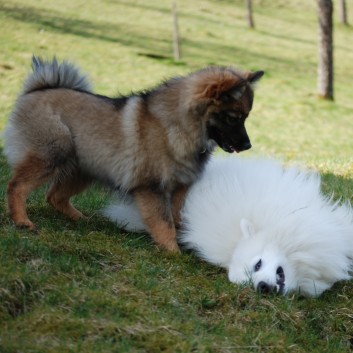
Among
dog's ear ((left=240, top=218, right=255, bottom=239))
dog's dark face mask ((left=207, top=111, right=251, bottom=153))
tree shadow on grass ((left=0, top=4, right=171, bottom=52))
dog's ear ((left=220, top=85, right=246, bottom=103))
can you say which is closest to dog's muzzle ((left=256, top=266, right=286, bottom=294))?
dog's ear ((left=240, top=218, right=255, bottom=239))

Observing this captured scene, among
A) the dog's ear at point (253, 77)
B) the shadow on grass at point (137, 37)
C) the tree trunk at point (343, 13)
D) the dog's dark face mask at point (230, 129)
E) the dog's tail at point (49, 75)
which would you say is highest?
the dog's ear at point (253, 77)

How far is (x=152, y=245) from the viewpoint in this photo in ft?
16.7

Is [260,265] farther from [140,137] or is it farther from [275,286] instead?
[140,137]

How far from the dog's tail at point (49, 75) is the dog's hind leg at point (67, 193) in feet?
2.68

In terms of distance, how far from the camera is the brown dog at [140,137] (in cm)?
504

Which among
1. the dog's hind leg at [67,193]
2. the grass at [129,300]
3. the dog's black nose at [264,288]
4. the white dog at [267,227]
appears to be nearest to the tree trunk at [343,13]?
the grass at [129,300]

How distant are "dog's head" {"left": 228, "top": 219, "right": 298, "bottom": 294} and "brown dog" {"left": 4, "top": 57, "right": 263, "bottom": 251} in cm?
57

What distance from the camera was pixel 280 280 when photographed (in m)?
4.52

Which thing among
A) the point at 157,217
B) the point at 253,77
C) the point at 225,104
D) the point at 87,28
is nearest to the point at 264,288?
the point at 157,217

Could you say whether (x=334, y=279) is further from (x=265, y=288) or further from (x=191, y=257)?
(x=191, y=257)

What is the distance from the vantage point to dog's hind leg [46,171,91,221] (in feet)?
18.5

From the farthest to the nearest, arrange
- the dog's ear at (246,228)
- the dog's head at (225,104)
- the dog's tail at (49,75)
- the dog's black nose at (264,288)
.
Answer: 1. the dog's tail at (49,75)
2. the dog's head at (225,104)
3. the dog's ear at (246,228)
4. the dog's black nose at (264,288)

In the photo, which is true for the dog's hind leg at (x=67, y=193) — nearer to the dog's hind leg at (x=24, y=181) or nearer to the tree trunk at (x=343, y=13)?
the dog's hind leg at (x=24, y=181)

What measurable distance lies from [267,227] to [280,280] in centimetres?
47
